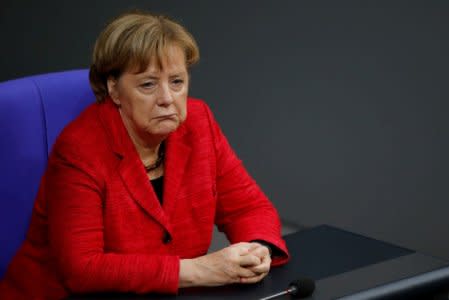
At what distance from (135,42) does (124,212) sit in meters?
0.37

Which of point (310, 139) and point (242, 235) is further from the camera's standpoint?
point (310, 139)

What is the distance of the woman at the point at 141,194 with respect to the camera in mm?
1677

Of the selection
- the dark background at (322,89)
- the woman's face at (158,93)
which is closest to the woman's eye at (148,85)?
the woman's face at (158,93)

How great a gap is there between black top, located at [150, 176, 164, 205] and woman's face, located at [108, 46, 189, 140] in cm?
12

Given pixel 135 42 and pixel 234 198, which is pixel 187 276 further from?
pixel 135 42

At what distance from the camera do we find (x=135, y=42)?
1.76 m

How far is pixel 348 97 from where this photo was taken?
3.01 meters

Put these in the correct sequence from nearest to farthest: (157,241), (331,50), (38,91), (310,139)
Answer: (157,241), (38,91), (331,50), (310,139)

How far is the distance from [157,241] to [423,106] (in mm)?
1298

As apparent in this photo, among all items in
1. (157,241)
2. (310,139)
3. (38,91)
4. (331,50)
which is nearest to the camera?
(157,241)

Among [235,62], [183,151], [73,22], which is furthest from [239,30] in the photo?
[183,151]

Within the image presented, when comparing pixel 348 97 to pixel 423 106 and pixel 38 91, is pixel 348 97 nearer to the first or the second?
pixel 423 106

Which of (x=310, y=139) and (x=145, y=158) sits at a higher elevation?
(x=145, y=158)

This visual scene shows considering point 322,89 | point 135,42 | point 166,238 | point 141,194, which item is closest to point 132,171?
point 141,194
